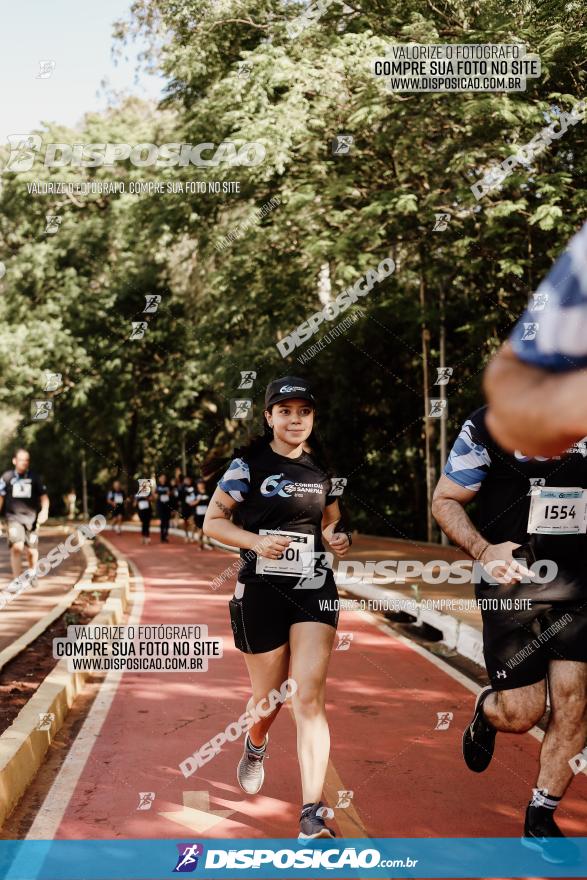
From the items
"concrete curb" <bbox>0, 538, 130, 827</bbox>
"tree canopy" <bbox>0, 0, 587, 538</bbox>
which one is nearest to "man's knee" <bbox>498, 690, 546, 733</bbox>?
"tree canopy" <bbox>0, 0, 587, 538</bbox>

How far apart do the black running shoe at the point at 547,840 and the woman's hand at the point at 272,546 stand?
1.56 metres

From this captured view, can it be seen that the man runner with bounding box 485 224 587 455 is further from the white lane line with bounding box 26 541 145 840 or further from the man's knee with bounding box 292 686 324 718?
the white lane line with bounding box 26 541 145 840

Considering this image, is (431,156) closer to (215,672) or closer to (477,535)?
(215,672)

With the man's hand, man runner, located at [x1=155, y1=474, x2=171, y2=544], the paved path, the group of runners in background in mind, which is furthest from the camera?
man runner, located at [x1=155, y1=474, x2=171, y2=544]

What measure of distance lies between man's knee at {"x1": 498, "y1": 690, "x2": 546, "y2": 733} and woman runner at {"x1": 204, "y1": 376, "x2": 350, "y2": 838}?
0.82 meters

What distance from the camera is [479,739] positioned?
492 cm

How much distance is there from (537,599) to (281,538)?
1.16 m

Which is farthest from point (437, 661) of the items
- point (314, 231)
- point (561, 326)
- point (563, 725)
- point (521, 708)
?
point (314, 231)

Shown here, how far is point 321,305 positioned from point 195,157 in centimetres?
551

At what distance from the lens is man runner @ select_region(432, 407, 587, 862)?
4434 mm

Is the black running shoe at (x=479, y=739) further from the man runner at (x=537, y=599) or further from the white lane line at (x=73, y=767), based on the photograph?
the white lane line at (x=73, y=767)

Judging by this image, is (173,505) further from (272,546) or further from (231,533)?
(272,546)

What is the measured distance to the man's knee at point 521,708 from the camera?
4582 mm

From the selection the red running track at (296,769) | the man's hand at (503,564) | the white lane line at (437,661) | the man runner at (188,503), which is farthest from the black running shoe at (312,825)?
the man runner at (188,503)
